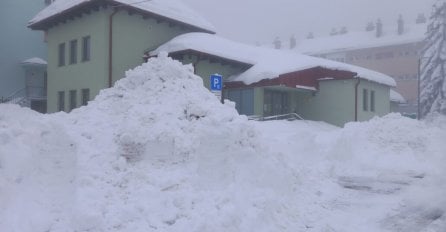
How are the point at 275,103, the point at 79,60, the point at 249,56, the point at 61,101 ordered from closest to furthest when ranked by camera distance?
1. the point at 79,60
2. the point at 61,101
3. the point at 249,56
4. the point at 275,103

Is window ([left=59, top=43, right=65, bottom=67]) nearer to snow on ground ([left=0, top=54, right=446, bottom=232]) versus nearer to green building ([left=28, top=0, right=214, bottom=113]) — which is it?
green building ([left=28, top=0, right=214, bottom=113])

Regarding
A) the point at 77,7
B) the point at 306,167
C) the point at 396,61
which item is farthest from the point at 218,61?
the point at 396,61

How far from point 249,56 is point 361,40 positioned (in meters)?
39.0

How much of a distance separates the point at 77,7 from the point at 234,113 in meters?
14.6

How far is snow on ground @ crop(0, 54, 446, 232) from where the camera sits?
7.32 m

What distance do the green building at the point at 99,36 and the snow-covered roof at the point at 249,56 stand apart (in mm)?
961

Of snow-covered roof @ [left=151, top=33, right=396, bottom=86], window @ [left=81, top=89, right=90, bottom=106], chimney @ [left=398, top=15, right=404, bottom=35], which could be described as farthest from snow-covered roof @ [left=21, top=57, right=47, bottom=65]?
chimney @ [left=398, top=15, right=404, bottom=35]

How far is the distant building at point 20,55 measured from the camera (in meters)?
29.2

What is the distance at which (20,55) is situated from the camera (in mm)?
30484

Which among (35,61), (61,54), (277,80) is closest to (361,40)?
(277,80)

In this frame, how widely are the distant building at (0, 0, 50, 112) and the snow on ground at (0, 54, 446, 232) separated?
20.1 metres

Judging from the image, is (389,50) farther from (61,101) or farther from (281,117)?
(61,101)

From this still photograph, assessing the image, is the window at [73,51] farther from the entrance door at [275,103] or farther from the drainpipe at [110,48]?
the entrance door at [275,103]

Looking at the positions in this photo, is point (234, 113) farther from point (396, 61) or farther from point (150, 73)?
point (396, 61)
